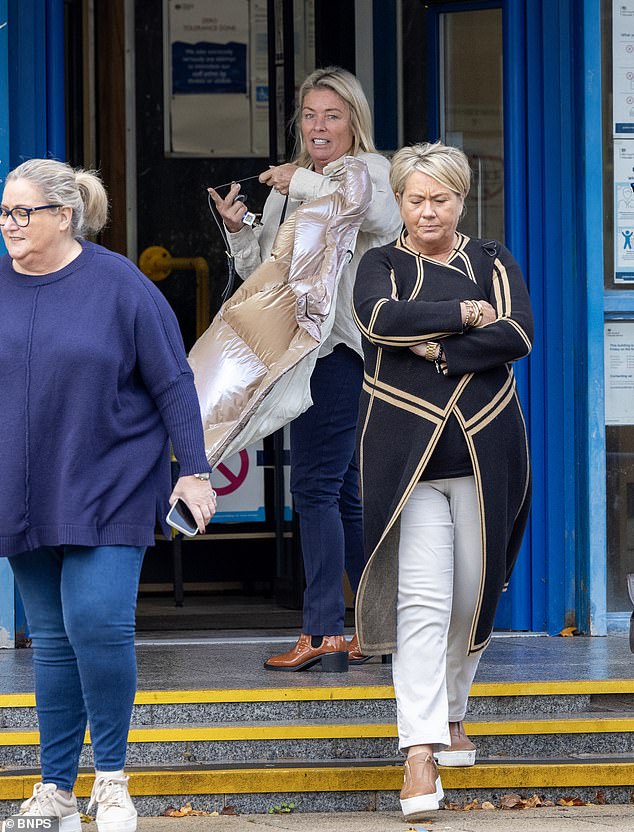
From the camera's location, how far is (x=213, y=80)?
8219 mm

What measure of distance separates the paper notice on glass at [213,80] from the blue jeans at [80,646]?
4.84 metres

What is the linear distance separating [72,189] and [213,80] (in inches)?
186

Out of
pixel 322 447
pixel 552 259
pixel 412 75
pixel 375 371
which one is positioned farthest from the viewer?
pixel 412 75

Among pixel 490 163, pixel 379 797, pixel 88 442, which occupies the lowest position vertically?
pixel 379 797

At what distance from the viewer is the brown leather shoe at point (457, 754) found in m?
4.22

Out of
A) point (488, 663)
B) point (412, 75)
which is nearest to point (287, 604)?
point (488, 663)

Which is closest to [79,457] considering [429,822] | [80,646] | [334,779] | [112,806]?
[80,646]

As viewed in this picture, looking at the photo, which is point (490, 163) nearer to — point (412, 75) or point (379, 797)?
point (412, 75)

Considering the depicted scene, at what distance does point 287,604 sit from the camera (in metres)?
7.16

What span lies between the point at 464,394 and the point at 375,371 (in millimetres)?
272

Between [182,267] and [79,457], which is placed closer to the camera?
[79,457]

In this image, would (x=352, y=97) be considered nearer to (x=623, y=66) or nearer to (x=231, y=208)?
(x=231, y=208)

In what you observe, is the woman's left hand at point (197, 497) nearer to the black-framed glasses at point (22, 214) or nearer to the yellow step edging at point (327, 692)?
the black-framed glasses at point (22, 214)

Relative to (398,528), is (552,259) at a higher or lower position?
higher
